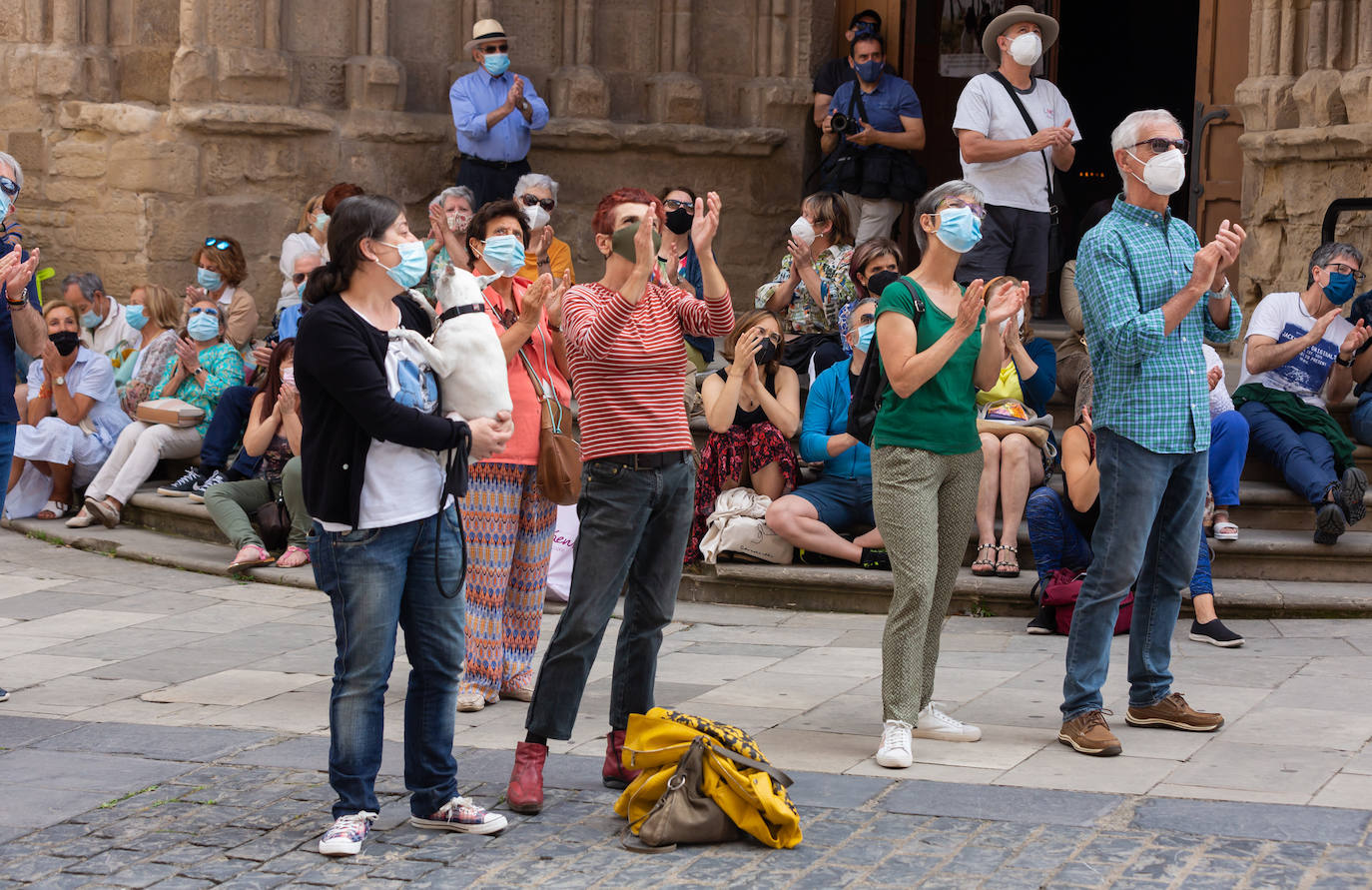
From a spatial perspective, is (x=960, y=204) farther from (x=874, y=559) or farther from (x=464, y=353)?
(x=874, y=559)

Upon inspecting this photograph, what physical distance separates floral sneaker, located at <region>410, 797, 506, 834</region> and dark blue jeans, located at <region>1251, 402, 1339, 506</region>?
510 centimetres

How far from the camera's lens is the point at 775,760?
5.49 m

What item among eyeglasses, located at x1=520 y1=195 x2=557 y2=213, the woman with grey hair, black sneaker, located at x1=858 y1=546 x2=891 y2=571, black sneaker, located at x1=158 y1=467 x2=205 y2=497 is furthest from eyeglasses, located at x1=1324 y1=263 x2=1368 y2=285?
black sneaker, located at x1=158 y1=467 x2=205 y2=497

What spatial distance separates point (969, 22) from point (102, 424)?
7.23 meters

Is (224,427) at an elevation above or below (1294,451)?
below

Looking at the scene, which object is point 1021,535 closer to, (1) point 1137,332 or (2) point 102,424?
(1) point 1137,332

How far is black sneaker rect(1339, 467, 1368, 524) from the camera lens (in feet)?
26.6

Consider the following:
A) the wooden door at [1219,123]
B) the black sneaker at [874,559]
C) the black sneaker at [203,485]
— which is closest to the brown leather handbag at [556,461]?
the black sneaker at [874,559]

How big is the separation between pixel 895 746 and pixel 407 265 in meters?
2.25

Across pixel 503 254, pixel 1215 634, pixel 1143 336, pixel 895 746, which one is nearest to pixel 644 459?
pixel 895 746

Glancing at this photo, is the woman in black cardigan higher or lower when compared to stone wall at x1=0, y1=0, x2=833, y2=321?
lower

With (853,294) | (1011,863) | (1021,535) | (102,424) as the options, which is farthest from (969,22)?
(1011,863)

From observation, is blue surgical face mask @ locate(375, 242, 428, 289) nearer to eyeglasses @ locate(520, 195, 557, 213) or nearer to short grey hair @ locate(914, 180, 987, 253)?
short grey hair @ locate(914, 180, 987, 253)

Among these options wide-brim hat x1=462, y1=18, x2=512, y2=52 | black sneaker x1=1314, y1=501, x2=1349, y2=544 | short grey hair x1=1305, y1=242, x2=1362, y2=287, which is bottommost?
black sneaker x1=1314, y1=501, x2=1349, y2=544
